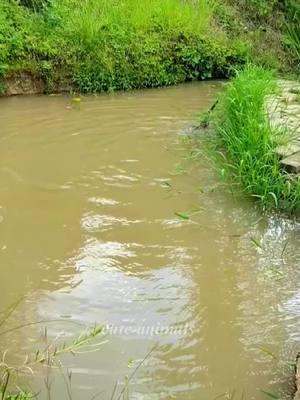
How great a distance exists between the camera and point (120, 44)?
23.1 feet

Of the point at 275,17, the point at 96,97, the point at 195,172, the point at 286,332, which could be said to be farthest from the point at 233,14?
the point at 286,332

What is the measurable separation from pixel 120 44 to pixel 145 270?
4.52 m

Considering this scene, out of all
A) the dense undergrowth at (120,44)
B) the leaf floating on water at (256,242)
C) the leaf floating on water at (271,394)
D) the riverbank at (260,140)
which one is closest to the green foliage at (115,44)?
the dense undergrowth at (120,44)

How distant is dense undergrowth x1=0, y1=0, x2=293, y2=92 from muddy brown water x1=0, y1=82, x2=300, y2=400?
1949 millimetres

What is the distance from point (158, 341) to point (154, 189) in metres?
1.69

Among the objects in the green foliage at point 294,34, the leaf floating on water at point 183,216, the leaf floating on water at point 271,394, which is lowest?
the green foliage at point 294,34

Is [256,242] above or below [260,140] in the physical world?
below

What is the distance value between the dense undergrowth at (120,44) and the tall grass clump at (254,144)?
6.39 ft

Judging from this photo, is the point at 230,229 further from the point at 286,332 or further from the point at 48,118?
the point at 48,118

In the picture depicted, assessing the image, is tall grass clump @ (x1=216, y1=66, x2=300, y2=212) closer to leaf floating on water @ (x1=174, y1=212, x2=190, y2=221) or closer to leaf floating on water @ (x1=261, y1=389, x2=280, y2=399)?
leaf floating on water @ (x1=174, y1=212, x2=190, y2=221)

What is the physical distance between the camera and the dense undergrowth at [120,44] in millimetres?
6691

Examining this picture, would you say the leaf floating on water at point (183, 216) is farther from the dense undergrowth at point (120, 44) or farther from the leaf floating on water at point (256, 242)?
the dense undergrowth at point (120, 44)

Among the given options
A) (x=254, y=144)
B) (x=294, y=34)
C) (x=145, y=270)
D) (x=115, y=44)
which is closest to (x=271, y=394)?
(x=145, y=270)

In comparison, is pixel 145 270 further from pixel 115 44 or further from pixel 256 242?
pixel 115 44
